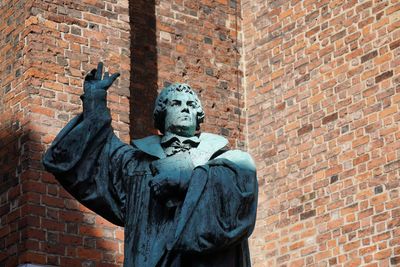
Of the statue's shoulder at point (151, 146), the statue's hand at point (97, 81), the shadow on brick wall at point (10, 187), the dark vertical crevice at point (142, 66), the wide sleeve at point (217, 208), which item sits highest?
the dark vertical crevice at point (142, 66)

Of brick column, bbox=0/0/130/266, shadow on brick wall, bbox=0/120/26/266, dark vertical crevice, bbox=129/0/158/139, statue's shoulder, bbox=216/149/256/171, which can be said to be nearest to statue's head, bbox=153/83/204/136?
statue's shoulder, bbox=216/149/256/171

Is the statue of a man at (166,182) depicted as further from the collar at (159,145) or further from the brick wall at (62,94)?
the brick wall at (62,94)

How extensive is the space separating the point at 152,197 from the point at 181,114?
425 mm

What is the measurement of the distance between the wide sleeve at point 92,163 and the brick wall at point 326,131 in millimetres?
5373

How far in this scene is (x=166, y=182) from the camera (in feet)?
16.3

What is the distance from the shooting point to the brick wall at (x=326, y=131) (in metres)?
10.5

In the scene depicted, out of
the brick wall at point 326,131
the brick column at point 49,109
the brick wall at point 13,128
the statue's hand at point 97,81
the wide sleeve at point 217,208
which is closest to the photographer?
the wide sleeve at point 217,208

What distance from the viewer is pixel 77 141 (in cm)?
530

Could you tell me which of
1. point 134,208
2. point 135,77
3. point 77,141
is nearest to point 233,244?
point 134,208

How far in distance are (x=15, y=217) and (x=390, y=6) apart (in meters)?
3.94

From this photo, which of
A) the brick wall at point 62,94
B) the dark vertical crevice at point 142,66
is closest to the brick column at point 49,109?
the brick wall at point 62,94

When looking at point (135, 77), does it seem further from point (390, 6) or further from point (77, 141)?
point (77, 141)

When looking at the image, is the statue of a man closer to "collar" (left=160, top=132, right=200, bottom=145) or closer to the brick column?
"collar" (left=160, top=132, right=200, bottom=145)

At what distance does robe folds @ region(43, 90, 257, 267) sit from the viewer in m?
4.88
